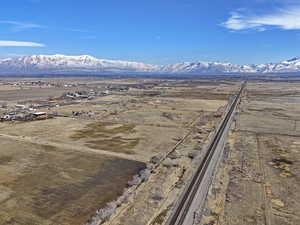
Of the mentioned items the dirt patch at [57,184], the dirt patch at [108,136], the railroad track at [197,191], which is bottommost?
the dirt patch at [57,184]

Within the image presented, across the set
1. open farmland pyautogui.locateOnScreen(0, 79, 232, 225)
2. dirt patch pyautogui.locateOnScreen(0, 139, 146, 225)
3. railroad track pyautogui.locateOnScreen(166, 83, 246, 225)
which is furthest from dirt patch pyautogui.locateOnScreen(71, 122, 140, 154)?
railroad track pyautogui.locateOnScreen(166, 83, 246, 225)

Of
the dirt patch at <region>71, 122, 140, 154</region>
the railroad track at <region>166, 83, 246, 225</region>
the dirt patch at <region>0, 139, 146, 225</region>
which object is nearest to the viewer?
the railroad track at <region>166, 83, 246, 225</region>

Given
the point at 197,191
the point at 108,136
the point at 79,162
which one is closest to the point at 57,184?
the point at 79,162

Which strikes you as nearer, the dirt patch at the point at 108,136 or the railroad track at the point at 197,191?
the railroad track at the point at 197,191

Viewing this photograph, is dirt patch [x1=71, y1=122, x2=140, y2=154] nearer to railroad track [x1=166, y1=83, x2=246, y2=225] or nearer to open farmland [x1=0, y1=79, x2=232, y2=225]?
open farmland [x1=0, y1=79, x2=232, y2=225]

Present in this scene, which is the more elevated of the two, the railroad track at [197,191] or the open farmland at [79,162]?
the railroad track at [197,191]

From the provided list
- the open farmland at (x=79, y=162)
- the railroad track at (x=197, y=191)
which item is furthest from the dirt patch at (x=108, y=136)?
the railroad track at (x=197, y=191)

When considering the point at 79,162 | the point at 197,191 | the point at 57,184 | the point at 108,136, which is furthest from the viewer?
the point at 108,136

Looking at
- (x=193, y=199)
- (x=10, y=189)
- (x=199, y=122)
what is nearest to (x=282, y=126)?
(x=199, y=122)

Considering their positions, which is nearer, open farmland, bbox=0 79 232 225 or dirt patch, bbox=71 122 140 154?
open farmland, bbox=0 79 232 225

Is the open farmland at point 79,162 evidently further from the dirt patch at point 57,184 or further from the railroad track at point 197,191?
the railroad track at point 197,191

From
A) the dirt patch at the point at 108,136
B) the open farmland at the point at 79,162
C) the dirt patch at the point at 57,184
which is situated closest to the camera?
the dirt patch at the point at 57,184

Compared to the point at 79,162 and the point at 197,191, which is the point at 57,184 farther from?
the point at 197,191

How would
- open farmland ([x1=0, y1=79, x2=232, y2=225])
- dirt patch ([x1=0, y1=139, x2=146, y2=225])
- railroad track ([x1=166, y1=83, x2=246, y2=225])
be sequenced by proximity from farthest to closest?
1. open farmland ([x1=0, y1=79, x2=232, y2=225])
2. dirt patch ([x1=0, y1=139, x2=146, y2=225])
3. railroad track ([x1=166, y1=83, x2=246, y2=225])
